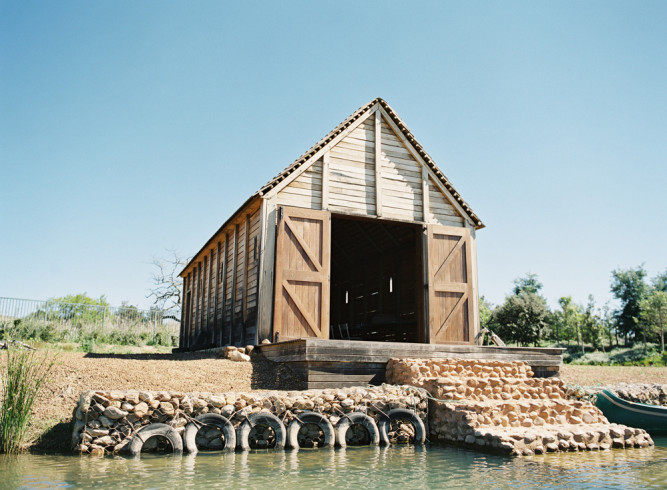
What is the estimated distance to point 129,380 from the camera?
956cm

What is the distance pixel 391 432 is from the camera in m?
9.48

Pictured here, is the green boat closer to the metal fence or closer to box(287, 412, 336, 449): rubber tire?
box(287, 412, 336, 449): rubber tire

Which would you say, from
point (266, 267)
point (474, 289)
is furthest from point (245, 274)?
point (474, 289)

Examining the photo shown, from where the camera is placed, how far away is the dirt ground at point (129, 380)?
8.20 meters

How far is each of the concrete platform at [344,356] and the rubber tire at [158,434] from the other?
3.16 meters

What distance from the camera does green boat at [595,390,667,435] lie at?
11.4m

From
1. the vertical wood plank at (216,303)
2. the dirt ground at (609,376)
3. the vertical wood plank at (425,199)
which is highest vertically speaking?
the vertical wood plank at (425,199)

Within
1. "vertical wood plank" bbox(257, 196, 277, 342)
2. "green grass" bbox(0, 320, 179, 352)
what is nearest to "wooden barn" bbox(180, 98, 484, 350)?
"vertical wood plank" bbox(257, 196, 277, 342)

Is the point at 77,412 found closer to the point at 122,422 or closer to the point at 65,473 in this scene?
the point at 122,422

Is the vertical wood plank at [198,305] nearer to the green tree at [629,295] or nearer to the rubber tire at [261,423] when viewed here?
the rubber tire at [261,423]

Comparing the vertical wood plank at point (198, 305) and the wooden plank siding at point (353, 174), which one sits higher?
the wooden plank siding at point (353, 174)

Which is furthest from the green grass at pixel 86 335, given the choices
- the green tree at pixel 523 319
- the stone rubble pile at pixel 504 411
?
the green tree at pixel 523 319

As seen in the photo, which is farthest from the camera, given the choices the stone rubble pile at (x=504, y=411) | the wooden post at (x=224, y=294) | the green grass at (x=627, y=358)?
the green grass at (x=627, y=358)

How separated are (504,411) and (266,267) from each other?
603 centimetres
